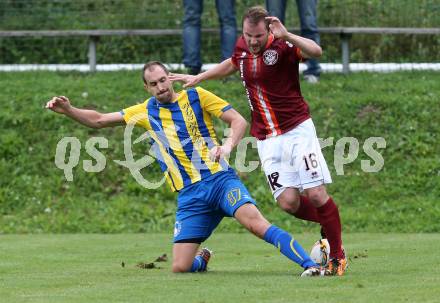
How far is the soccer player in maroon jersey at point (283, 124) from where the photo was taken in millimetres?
8602

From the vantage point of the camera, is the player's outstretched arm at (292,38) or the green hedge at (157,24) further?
the green hedge at (157,24)

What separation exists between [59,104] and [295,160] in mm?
2013

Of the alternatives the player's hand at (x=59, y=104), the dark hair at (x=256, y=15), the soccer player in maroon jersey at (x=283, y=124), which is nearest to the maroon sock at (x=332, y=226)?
the soccer player in maroon jersey at (x=283, y=124)

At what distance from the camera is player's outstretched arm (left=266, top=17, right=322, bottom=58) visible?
822cm

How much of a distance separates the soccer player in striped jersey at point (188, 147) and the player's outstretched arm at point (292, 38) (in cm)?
89

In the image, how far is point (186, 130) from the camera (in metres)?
9.15

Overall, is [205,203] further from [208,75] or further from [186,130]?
[208,75]

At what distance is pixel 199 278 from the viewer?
8.37 metres

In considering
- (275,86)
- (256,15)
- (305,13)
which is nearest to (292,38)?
(256,15)

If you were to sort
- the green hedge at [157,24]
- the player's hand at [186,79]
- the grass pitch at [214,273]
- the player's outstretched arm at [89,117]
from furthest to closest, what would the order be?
the green hedge at [157,24] → the player's hand at [186,79] → the player's outstretched arm at [89,117] → the grass pitch at [214,273]

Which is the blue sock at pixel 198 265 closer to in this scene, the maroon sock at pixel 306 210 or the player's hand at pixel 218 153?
the maroon sock at pixel 306 210

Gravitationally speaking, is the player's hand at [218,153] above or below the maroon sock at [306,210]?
above

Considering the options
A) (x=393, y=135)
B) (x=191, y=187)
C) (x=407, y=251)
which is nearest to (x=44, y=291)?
(x=191, y=187)

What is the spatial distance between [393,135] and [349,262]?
19.8 feet
